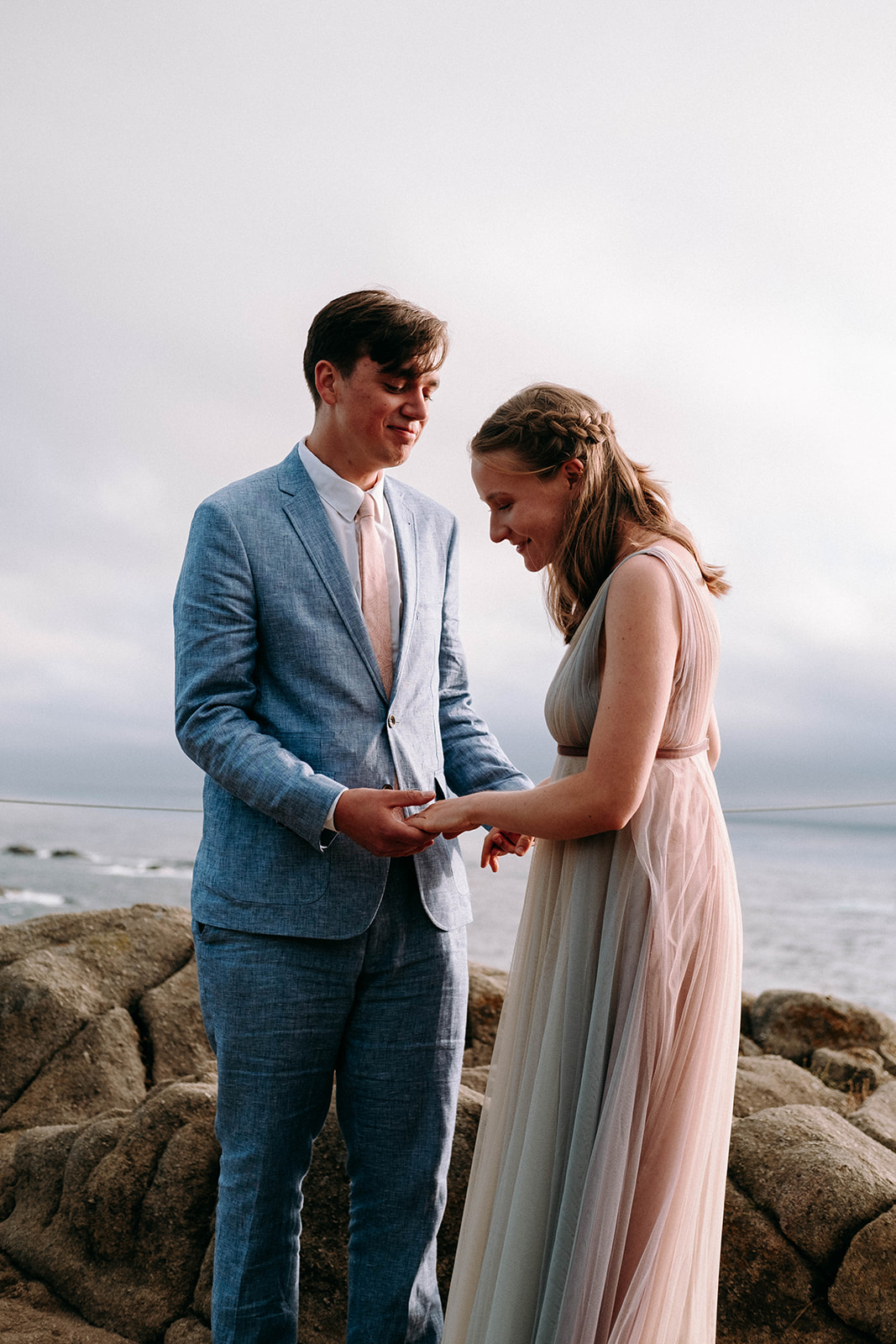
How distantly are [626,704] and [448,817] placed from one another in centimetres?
42

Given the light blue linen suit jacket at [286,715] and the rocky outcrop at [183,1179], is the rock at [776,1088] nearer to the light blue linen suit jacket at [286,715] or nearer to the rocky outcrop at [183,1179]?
the rocky outcrop at [183,1179]

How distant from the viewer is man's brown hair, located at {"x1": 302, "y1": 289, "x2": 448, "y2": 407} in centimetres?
200

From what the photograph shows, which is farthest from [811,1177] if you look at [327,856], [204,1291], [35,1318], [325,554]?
[35,1318]

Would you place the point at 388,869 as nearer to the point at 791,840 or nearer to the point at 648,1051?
the point at 648,1051

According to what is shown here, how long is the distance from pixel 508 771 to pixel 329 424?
81cm

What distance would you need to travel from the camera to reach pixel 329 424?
2.11 meters

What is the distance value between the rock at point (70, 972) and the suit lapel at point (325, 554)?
209cm

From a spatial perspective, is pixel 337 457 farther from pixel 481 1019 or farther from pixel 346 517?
pixel 481 1019

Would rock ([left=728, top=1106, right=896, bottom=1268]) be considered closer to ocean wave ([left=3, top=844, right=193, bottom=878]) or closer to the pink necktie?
the pink necktie

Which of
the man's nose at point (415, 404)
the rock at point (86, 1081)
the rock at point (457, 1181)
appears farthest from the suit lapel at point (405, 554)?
the rock at point (86, 1081)

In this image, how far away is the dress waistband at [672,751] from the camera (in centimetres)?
172

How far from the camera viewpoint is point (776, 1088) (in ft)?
10.5

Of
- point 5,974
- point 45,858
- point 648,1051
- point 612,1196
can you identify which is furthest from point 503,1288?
point 45,858

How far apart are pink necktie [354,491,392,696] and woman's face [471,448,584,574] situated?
302 millimetres
